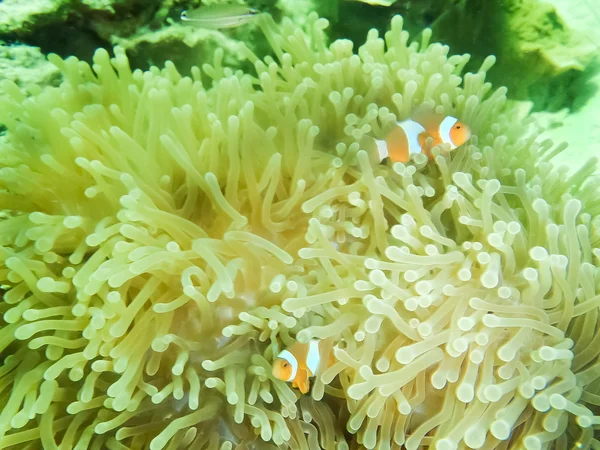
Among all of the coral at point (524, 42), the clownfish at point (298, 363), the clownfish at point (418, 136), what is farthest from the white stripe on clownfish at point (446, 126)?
the coral at point (524, 42)

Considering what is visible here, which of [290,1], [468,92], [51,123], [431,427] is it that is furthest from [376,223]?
[290,1]

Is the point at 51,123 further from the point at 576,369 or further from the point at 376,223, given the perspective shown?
the point at 576,369

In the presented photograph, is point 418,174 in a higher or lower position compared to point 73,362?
higher

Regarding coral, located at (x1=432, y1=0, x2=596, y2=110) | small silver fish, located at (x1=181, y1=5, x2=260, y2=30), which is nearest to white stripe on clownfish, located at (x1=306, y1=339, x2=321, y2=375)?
small silver fish, located at (x1=181, y1=5, x2=260, y2=30)

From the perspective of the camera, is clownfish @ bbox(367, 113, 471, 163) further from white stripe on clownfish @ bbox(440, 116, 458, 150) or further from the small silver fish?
the small silver fish

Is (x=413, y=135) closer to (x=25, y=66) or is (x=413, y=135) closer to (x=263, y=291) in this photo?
Answer: (x=263, y=291)

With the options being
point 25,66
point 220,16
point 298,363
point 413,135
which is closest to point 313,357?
point 298,363

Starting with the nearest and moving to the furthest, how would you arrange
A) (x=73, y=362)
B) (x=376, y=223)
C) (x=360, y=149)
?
(x=73, y=362)
(x=376, y=223)
(x=360, y=149)
